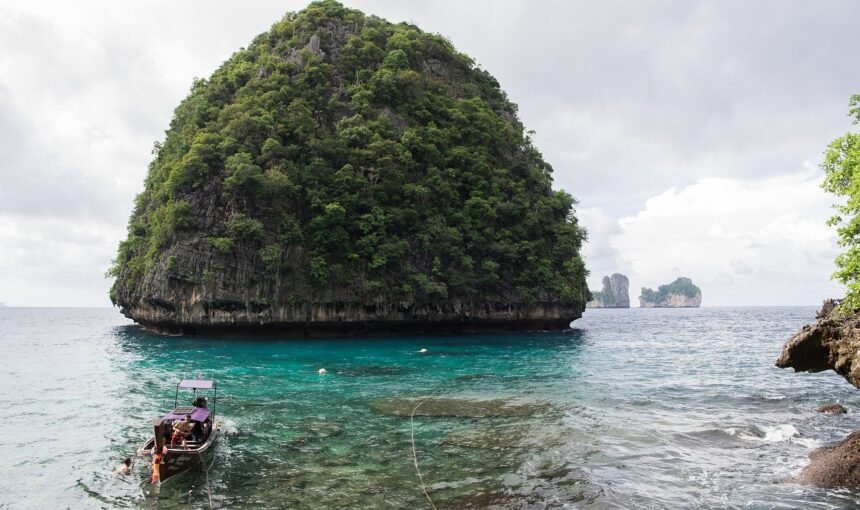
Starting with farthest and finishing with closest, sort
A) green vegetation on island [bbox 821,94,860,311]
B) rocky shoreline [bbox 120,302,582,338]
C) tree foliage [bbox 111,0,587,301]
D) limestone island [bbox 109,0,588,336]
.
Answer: tree foliage [bbox 111,0,587,301] → limestone island [bbox 109,0,588,336] → rocky shoreline [bbox 120,302,582,338] → green vegetation on island [bbox 821,94,860,311]

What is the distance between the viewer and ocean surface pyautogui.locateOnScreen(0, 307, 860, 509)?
38.3 ft

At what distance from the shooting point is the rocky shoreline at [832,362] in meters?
11.4

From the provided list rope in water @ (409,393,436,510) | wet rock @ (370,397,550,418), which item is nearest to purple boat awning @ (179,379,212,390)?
wet rock @ (370,397,550,418)

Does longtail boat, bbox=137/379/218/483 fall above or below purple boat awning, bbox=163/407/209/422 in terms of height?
below

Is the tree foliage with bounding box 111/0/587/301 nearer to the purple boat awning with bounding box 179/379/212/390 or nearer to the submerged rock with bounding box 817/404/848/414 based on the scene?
the purple boat awning with bounding box 179/379/212/390

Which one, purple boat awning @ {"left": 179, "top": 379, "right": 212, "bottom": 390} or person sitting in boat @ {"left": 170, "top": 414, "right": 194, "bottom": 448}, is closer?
person sitting in boat @ {"left": 170, "top": 414, "right": 194, "bottom": 448}

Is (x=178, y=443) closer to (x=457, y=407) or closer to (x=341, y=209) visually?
(x=457, y=407)

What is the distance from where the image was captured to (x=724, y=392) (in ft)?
74.9

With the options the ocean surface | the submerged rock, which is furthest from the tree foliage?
the submerged rock

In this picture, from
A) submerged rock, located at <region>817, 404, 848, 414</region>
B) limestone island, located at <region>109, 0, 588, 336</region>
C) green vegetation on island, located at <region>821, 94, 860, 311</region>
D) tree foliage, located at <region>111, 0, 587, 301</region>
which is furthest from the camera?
tree foliage, located at <region>111, 0, 587, 301</region>

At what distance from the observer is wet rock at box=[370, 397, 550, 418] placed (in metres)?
18.8

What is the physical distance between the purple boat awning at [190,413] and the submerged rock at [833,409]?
21.6 m

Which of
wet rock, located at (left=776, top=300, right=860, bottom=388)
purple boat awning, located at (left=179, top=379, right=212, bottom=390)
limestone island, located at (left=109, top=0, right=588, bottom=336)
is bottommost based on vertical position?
purple boat awning, located at (left=179, top=379, right=212, bottom=390)

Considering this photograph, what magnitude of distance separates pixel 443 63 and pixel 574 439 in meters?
64.3
